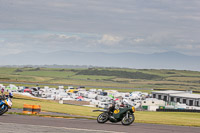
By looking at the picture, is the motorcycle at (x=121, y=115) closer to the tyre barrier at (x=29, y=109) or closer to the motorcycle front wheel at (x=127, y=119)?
the motorcycle front wheel at (x=127, y=119)

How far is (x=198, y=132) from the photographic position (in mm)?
21250

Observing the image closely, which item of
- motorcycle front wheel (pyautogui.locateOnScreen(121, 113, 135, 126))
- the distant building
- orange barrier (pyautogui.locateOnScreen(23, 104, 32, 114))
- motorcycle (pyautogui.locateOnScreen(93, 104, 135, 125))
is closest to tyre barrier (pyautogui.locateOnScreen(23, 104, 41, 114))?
orange barrier (pyautogui.locateOnScreen(23, 104, 32, 114))

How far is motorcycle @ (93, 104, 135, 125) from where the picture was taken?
23828 mm

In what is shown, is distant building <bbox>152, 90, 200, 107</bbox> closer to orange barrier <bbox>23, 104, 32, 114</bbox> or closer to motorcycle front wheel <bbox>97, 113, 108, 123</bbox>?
orange barrier <bbox>23, 104, 32, 114</bbox>

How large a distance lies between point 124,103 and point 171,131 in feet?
15.2

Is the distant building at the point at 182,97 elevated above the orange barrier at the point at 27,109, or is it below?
above

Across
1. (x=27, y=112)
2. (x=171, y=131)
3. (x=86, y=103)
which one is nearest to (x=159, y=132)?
(x=171, y=131)

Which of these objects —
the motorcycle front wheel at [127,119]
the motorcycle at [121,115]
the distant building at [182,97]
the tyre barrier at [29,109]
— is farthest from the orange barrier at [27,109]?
the distant building at [182,97]

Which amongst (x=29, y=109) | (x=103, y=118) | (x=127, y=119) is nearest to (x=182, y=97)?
(x=29, y=109)

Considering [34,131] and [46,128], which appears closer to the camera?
[34,131]

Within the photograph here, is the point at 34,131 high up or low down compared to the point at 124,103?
down

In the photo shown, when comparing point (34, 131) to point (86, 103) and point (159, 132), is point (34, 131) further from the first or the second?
point (86, 103)

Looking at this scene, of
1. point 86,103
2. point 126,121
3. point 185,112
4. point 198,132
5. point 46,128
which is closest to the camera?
point 46,128

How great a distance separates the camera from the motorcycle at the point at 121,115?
23.8 metres
